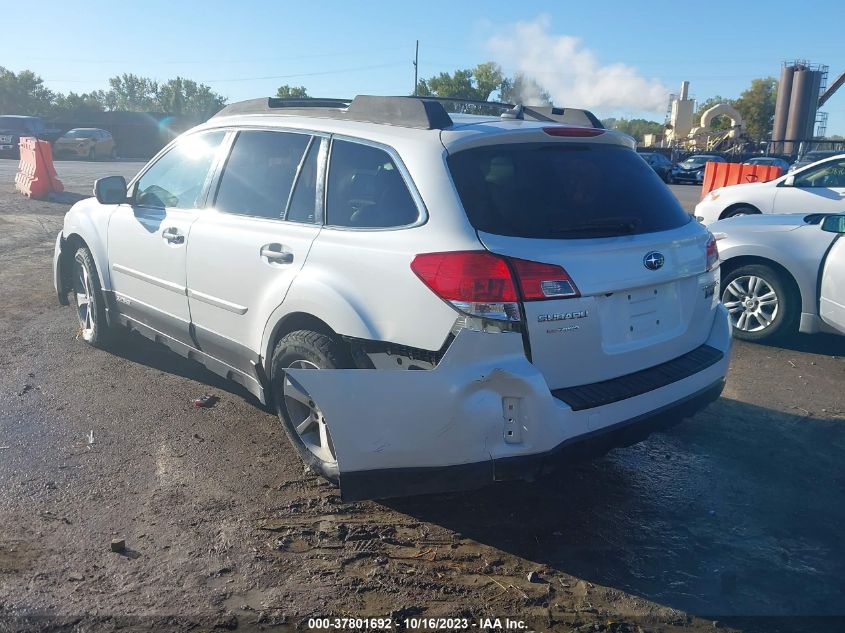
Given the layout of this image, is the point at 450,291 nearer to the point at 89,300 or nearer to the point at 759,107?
the point at 89,300

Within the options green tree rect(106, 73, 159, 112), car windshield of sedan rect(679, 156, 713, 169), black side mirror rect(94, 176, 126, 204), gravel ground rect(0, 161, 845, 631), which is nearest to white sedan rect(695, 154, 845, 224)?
gravel ground rect(0, 161, 845, 631)

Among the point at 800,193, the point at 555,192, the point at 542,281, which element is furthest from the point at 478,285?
the point at 800,193

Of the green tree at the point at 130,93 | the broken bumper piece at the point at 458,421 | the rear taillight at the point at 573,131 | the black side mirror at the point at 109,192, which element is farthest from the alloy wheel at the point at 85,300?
the green tree at the point at 130,93

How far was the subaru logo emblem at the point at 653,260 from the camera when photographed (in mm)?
3611

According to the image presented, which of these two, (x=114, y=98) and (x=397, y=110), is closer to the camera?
(x=397, y=110)

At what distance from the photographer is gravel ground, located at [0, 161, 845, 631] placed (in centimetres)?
314

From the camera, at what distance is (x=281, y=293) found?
4027 mm

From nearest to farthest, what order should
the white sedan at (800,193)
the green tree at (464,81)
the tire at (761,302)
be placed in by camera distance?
the tire at (761,302)
the white sedan at (800,193)
the green tree at (464,81)

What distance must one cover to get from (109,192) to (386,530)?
3426 mm

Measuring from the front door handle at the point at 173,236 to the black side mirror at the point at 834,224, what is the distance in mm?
4654

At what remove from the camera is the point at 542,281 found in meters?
3.22

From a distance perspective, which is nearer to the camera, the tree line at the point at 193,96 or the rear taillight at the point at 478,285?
the rear taillight at the point at 478,285

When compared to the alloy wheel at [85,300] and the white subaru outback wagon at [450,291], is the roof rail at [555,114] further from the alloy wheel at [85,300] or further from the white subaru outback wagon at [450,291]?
the alloy wheel at [85,300]

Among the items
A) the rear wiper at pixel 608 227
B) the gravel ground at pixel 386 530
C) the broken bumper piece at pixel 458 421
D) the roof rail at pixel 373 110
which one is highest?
the roof rail at pixel 373 110
